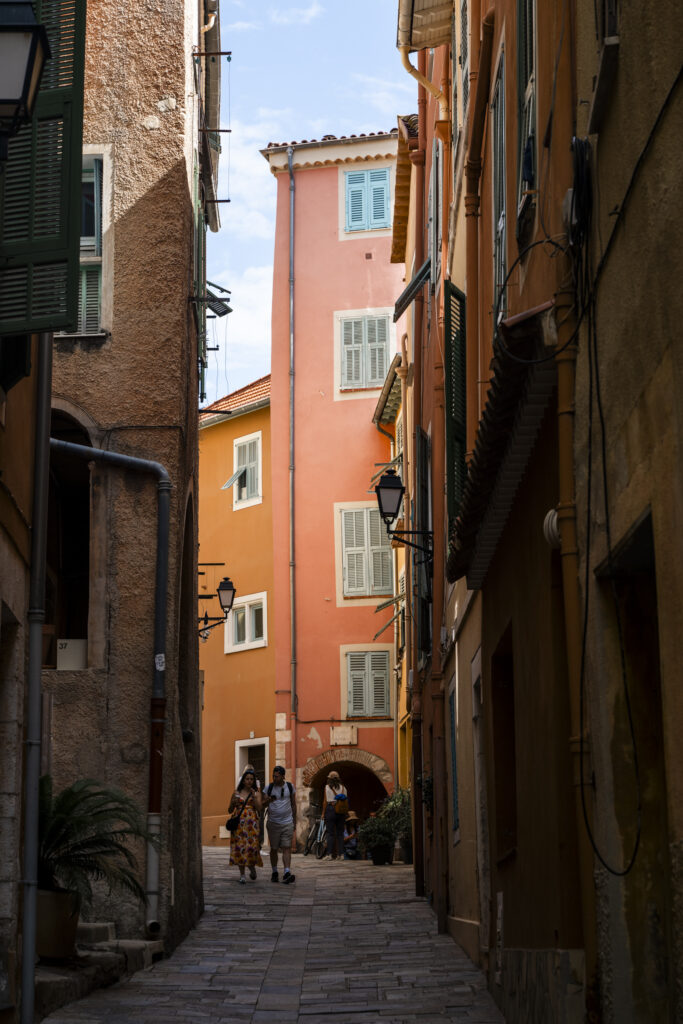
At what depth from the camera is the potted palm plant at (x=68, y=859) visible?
9484 millimetres

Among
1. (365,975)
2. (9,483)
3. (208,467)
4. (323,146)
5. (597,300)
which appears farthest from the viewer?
(208,467)

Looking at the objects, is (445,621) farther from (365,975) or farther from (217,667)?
(217,667)

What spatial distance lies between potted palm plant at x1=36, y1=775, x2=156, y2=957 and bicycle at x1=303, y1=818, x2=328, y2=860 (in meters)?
18.2

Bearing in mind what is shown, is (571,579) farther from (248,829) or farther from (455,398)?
(248,829)

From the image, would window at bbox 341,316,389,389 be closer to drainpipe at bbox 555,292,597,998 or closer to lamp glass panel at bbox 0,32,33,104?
drainpipe at bbox 555,292,597,998

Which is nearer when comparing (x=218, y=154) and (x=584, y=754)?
(x=584, y=754)

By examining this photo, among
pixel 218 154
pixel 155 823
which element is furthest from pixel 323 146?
pixel 155 823

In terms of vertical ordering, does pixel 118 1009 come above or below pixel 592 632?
below

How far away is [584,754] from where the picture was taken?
6.11 metres

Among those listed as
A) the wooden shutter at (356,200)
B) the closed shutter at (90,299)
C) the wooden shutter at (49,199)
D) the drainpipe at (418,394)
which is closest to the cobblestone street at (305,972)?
the drainpipe at (418,394)

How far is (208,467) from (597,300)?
1276 inches

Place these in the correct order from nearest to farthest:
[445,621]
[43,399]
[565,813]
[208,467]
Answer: [565,813] < [43,399] < [445,621] < [208,467]

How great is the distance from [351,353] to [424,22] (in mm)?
19630

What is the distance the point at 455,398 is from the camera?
11656 millimetres
